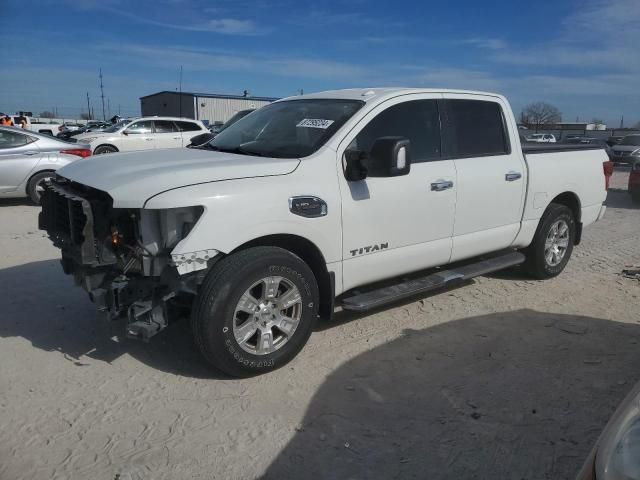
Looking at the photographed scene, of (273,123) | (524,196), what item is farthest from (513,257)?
(273,123)

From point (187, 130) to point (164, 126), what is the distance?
0.76 meters

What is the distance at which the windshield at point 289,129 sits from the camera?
4070 millimetres

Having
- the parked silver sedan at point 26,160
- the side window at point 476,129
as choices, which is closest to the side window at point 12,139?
the parked silver sedan at point 26,160

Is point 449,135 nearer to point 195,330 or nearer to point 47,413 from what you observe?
point 195,330

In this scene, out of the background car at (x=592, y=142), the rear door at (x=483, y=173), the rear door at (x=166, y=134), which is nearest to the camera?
the rear door at (x=483, y=173)

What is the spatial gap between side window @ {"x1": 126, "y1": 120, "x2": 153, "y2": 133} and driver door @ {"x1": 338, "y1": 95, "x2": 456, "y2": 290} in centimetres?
1446

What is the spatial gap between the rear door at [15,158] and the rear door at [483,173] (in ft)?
26.3

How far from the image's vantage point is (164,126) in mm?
17797

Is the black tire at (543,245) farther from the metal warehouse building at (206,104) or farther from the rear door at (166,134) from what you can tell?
the metal warehouse building at (206,104)

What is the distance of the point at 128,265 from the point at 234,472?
1493 millimetres

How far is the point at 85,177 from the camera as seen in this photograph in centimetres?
369

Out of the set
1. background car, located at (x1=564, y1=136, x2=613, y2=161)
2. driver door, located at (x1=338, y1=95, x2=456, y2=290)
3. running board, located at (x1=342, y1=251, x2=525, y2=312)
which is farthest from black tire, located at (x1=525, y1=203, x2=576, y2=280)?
driver door, located at (x1=338, y1=95, x2=456, y2=290)

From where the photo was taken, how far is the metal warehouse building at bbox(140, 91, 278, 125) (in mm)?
43594

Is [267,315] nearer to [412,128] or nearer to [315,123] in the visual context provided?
[315,123]
